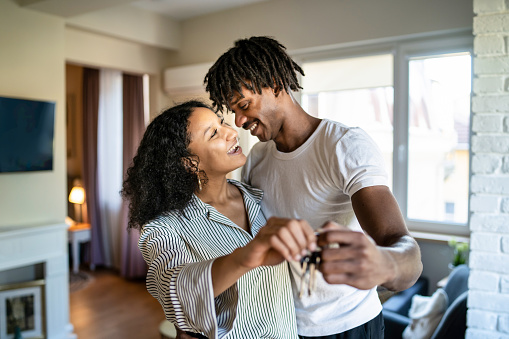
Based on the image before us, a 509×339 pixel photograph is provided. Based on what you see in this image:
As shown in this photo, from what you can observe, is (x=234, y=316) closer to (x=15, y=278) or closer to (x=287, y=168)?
(x=287, y=168)

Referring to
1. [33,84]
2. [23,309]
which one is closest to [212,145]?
[33,84]

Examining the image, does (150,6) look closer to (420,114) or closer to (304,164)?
(420,114)

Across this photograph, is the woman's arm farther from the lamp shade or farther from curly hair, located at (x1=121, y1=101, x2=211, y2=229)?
the lamp shade

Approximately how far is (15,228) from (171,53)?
2366 mm

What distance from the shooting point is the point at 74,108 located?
19.4 feet

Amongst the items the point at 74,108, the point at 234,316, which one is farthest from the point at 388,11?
the point at 74,108

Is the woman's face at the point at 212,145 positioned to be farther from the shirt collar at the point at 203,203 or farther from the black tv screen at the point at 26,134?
the black tv screen at the point at 26,134

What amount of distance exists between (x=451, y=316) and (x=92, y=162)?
4474 mm

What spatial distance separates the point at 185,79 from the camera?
4316 mm

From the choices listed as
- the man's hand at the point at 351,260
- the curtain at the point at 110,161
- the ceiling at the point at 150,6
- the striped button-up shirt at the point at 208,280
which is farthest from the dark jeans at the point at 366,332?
the curtain at the point at 110,161

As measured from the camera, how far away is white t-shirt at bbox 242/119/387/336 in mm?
1183

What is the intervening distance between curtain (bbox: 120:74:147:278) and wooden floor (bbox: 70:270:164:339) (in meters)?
0.17

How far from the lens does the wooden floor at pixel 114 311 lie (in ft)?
12.1

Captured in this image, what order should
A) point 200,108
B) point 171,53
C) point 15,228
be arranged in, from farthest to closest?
point 171,53, point 15,228, point 200,108
